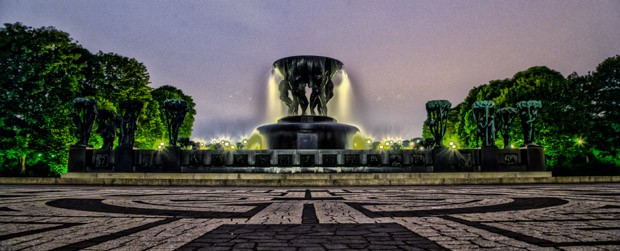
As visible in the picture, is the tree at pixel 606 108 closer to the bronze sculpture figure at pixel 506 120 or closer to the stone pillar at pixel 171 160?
the bronze sculpture figure at pixel 506 120

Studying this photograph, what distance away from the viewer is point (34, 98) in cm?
2959

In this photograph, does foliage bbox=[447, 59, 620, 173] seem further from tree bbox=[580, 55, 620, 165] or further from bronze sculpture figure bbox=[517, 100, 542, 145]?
bronze sculpture figure bbox=[517, 100, 542, 145]

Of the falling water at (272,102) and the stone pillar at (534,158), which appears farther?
the falling water at (272,102)

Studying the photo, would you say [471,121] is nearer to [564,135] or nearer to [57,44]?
[564,135]

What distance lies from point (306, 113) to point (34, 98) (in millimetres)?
20860

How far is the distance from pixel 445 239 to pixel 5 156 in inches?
1414

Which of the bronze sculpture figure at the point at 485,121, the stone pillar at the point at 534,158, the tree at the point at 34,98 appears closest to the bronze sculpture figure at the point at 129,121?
the tree at the point at 34,98

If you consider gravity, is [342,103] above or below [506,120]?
above

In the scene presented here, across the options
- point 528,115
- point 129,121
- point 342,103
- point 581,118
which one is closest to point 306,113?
point 342,103

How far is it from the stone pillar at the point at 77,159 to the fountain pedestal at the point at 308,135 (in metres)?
10.7

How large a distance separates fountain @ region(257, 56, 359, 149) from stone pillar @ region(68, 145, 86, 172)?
10.7 meters

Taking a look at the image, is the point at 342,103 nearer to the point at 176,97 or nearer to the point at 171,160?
the point at 171,160

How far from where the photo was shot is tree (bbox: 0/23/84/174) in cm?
2869

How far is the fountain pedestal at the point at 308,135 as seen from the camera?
25047 mm
